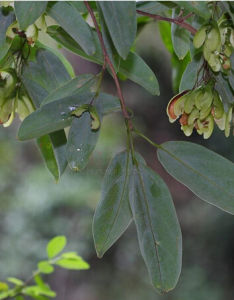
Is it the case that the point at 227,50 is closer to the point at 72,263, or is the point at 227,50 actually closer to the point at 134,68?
the point at 134,68

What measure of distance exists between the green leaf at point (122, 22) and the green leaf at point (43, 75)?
0.16 metres

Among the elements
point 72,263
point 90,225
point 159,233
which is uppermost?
point 159,233

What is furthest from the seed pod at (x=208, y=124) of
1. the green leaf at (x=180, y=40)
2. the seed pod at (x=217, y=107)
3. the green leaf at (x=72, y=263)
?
the green leaf at (x=72, y=263)

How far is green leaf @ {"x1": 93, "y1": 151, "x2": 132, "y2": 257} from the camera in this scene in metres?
0.50

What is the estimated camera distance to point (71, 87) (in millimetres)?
509

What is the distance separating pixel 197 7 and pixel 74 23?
0.34 ft

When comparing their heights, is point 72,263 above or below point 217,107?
below

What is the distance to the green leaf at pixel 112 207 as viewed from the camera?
502mm

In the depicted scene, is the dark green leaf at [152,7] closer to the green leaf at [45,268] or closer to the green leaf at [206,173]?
the green leaf at [206,173]

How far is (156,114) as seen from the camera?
13.2ft

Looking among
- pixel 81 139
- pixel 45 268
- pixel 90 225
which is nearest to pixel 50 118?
pixel 81 139

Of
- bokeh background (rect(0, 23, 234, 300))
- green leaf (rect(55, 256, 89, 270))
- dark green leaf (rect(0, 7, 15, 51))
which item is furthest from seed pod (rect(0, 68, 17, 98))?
bokeh background (rect(0, 23, 234, 300))

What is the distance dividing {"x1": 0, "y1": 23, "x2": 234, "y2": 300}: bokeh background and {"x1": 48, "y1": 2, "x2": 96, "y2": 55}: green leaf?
2.77 meters

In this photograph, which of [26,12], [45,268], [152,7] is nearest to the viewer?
[26,12]
